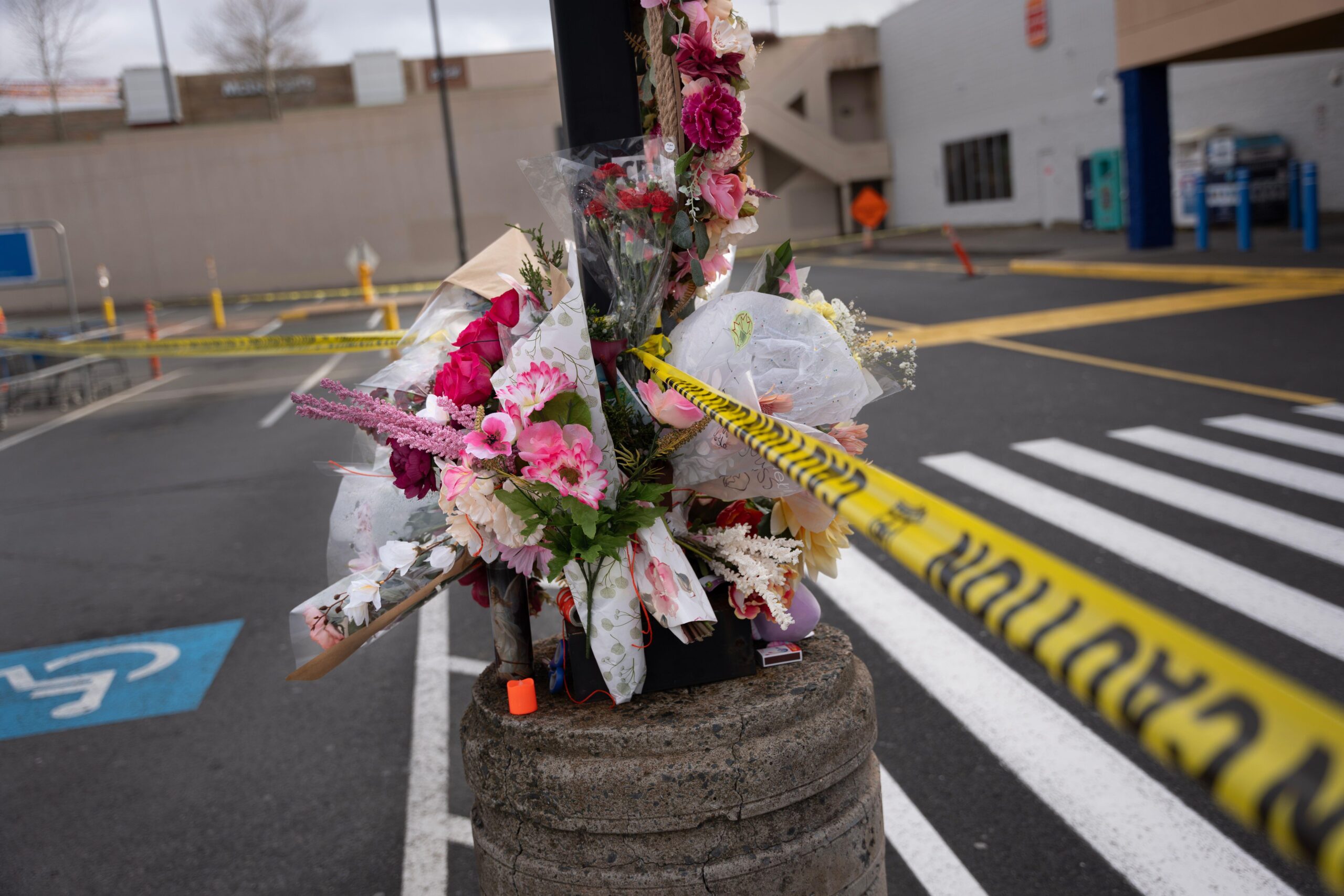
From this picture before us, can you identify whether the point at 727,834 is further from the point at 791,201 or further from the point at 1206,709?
the point at 791,201

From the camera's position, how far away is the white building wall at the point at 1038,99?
2219 cm

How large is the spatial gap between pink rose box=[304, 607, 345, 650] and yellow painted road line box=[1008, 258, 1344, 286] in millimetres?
14972

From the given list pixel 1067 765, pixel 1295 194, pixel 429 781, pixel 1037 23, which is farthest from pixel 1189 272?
pixel 1037 23

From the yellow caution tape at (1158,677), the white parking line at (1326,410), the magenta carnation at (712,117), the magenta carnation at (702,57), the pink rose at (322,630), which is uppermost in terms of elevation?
the magenta carnation at (702,57)

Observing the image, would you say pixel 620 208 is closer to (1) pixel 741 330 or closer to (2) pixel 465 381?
(1) pixel 741 330

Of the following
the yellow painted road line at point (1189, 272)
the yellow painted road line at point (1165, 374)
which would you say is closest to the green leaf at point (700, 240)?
the yellow painted road line at point (1165, 374)

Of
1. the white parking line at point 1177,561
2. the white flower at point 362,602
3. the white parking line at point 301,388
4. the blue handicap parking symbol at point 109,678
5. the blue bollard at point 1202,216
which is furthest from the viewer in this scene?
the blue bollard at point 1202,216

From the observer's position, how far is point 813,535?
2.48 meters

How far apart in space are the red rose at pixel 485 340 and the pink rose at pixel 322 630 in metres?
0.65

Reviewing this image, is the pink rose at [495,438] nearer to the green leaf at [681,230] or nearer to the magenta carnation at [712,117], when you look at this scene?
the green leaf at [681,230]

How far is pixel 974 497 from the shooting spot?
6773 mm

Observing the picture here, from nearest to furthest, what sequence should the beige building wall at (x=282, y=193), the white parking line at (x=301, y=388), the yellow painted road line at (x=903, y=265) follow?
the white parking line at (x=301, y=388) < the yellow painted road line at (x=903, y=265) < the beige building wall at (x=282, y=193)

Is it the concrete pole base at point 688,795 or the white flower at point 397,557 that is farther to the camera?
the white flower at point 397,557

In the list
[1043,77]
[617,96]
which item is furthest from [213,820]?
[1043,77]
